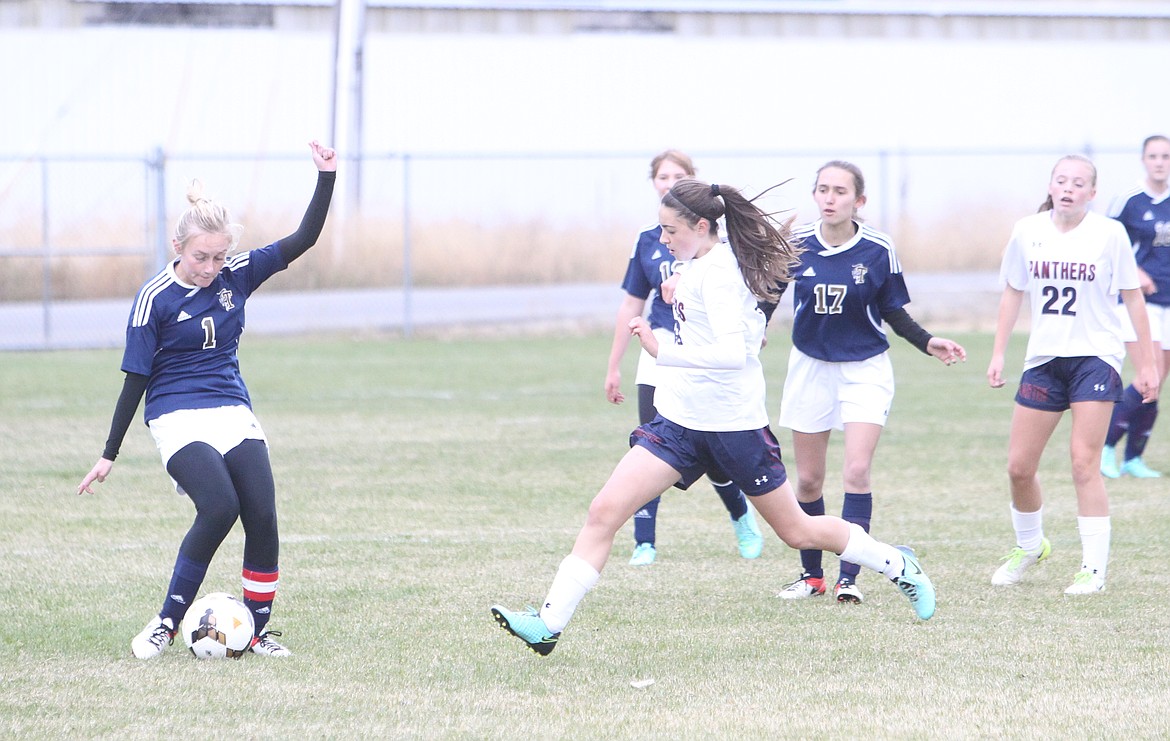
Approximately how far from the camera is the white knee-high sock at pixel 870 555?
5.66 m

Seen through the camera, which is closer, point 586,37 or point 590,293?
point 590,293

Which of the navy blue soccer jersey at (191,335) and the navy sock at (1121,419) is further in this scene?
the navy sock at (1121,419)

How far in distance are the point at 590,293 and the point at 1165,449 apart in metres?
12.3

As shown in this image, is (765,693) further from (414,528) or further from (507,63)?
(507,63)

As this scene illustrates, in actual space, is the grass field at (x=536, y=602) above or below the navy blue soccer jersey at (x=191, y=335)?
below

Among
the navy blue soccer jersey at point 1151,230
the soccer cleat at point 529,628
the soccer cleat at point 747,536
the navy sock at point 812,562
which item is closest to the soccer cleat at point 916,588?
the navy sock at point 812,562

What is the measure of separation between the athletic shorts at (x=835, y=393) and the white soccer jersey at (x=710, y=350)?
1124 millimetres

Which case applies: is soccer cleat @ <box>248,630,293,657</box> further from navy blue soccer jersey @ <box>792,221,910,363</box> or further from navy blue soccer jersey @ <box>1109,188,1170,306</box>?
navy blue soccer jersey @ <box>1109,188,1170,306</box>

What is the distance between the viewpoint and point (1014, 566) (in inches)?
260

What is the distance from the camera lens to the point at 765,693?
489cm

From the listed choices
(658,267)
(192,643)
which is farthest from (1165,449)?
(192,643)

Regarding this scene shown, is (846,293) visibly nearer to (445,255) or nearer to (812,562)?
(812,562)

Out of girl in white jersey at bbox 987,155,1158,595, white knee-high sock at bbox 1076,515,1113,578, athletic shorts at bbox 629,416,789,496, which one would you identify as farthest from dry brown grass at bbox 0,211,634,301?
athletic shorts at bbox 629,416,789,496

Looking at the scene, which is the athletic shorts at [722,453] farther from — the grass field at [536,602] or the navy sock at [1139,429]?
the navy sock at [1139,429]
